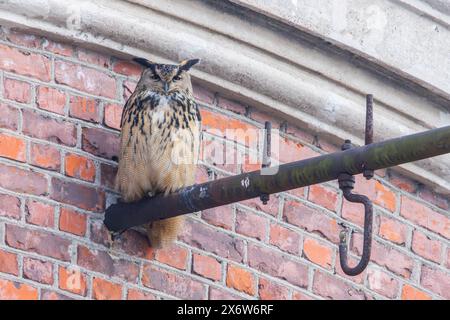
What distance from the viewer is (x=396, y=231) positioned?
5.21 meters

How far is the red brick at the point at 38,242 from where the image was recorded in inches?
176

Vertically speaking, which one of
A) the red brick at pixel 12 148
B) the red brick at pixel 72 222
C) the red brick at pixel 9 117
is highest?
the red brick at pixel 9 117

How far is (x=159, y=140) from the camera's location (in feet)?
15.6

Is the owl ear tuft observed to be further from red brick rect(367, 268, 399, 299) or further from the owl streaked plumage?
red brick rect(367, 268, 399, 299)

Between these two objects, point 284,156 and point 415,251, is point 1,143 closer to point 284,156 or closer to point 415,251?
point 284,156

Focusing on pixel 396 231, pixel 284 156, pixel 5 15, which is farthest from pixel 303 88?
pixel 5 15

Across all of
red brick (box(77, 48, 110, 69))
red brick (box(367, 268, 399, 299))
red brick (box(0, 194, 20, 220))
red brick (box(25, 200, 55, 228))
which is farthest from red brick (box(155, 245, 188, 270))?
red brick (box(367, 268, 399, 299))

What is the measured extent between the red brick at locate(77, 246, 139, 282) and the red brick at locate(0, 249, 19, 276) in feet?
0.65

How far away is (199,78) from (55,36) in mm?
461

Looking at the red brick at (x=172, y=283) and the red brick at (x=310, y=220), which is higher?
the red brick at (x=310, y=220)

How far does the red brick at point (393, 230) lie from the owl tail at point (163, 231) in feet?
2.52

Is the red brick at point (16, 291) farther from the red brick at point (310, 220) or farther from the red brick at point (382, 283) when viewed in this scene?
the red brick at point (382, 283)

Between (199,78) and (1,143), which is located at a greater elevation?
(199,78)

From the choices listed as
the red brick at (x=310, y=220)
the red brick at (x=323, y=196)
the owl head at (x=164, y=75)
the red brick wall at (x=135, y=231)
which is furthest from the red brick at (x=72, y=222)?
the red brick at (x=323, y=196)
